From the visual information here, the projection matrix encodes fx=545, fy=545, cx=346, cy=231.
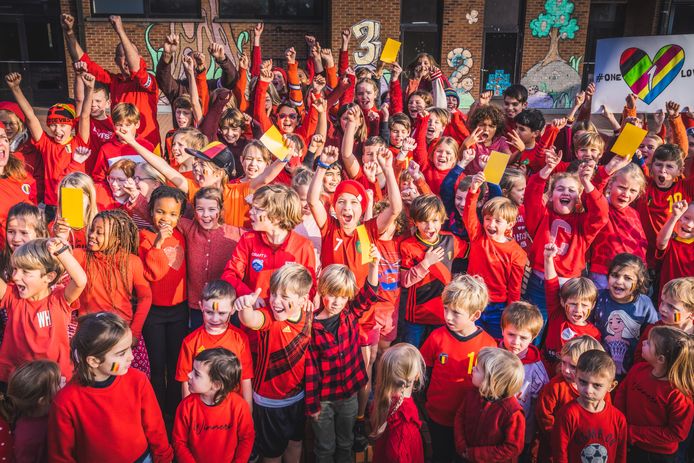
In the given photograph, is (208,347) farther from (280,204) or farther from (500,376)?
(500,376)

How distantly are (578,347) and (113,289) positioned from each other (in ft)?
9.43

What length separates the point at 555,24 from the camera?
16688 mm

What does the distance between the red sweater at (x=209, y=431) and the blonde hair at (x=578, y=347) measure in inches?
72.8

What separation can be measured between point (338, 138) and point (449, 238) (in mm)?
2523

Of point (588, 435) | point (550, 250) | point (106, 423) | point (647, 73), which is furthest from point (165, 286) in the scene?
point (647, 73)

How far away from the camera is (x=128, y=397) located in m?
2.66

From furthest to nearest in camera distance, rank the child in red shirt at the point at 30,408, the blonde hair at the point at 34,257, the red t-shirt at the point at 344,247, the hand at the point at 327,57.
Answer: the hand at the point at 327,57 < the red t-shirt at the point at 344,247 < the blonde hair at the point at 34,257 < the child in red shirt at the point at 30,408

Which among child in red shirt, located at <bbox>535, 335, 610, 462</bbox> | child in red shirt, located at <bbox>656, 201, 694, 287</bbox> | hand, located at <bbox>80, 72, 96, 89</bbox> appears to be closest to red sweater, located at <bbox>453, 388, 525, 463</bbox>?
child in red shirt, located at <bbox>535, 335, 610, 462</bbox>

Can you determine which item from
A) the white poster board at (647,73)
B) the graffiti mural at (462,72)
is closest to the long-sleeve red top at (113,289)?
the white poster board at (647,73)

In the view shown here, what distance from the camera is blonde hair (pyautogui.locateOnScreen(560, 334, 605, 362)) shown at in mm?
3098

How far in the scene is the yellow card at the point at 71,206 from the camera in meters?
3.30

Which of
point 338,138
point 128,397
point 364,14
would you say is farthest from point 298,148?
Result: point 364,14

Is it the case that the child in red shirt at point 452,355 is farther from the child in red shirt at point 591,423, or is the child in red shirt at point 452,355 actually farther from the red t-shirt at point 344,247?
the red t-shirt at point 344,247

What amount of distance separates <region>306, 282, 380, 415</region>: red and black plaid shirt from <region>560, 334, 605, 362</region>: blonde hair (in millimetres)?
1221
